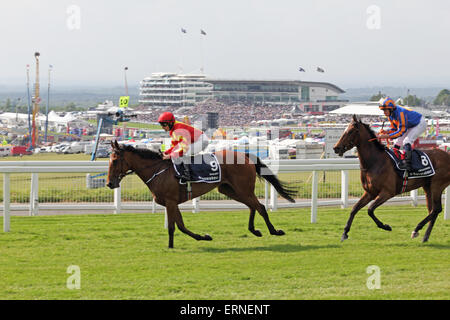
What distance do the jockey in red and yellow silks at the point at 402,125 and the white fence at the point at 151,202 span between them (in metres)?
1.35

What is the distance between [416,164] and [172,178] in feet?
10.0

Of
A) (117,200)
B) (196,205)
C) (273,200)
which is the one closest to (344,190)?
(273,200)

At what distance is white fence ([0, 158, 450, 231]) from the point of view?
9344 millimetres

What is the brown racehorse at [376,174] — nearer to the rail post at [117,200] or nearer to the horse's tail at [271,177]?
the horse's tail at [271,177]

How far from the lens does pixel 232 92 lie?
14125 centimetres

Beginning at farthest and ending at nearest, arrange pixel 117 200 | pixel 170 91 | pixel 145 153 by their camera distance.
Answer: pixel 170 91
pixel 117 200
pixel 145 153

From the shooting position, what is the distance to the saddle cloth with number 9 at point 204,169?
7746 millimetres

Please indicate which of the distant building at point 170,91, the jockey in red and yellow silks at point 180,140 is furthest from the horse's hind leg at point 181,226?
the distant building at point 170,91

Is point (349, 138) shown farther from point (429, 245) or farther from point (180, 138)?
point (180, 138)

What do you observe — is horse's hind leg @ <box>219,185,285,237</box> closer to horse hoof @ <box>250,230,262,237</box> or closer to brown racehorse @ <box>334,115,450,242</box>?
horse hoof @ <box>250,230,262,237</box>
